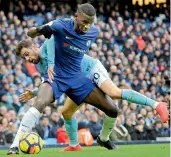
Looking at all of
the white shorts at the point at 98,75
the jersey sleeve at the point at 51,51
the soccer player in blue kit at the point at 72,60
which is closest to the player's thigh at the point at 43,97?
the soccer player in blue kit at the point at 72,60

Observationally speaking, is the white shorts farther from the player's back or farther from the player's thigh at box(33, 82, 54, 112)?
the player's thigh at box(33, 82, 54, 112)

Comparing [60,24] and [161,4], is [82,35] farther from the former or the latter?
[161,4]

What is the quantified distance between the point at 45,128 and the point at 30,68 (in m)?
3.20

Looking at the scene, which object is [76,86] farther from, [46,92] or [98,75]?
[46,92]

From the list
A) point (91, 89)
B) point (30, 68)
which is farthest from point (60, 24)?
point (30, 68)

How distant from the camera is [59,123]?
57.9 ft

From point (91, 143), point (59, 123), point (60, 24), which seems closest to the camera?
point (60, 24)

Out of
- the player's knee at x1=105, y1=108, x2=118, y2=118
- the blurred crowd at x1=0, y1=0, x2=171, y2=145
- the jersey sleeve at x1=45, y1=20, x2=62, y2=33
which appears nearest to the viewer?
the jersey sleeve at x1=45, y1=20, x2=62, y2=33

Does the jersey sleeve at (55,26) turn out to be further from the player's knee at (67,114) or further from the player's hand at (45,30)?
the player's knee at (67,114)

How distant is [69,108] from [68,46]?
124cm

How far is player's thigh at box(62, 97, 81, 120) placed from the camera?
1155 cm

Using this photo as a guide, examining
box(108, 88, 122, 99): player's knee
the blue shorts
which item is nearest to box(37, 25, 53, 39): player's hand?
the blue shorts

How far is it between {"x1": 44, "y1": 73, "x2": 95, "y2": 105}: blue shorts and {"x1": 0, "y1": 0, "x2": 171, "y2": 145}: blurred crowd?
199 inches

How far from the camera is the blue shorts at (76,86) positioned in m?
10.9
